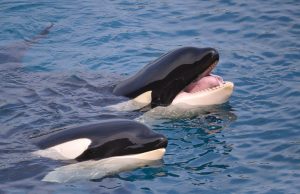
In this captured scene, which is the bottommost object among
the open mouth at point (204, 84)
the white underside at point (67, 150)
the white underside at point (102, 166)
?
the white underside at point (102, 166)

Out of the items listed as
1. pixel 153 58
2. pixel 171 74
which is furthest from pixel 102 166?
pixel 153 58

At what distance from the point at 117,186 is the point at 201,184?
1.18 m

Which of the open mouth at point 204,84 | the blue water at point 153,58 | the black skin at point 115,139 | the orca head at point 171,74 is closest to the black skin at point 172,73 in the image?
the orca head at point 171,74

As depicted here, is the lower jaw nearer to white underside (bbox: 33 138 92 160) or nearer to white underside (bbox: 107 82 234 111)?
white underside (bbox: 107 82 234 111)

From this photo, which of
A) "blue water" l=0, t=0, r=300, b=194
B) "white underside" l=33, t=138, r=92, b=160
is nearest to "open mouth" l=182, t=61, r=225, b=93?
"blue water" l=0, t=0, r=300, b=194

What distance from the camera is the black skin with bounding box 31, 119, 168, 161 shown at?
859cm

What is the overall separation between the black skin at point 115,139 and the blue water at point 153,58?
0.36 m

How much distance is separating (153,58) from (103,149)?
18.9 feet

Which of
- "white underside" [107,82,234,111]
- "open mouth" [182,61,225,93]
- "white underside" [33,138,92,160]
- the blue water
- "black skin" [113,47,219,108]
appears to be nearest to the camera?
"white underside" [33,138,92,160]

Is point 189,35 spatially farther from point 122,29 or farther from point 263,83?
point 263,83

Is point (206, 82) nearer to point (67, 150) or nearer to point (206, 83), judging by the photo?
point (206, 83)

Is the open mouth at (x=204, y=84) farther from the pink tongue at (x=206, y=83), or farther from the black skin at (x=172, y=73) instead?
the black skin at (x=172, y=73)

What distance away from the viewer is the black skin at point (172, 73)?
10711 millimetres

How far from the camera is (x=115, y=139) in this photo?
28.2 ft
